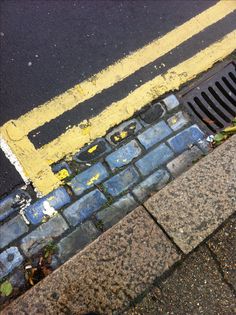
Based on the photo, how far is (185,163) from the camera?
2.53m

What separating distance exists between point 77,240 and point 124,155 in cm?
63

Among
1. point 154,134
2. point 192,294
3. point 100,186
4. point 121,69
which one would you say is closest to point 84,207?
point 100,186

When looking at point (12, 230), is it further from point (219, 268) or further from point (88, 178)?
point (219, 268)

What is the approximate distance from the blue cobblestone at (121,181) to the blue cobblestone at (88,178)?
56 mm

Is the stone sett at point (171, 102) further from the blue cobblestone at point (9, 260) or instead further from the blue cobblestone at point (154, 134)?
the blue cobblestone at point (9, 260)

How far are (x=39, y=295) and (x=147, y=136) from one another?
1197mm

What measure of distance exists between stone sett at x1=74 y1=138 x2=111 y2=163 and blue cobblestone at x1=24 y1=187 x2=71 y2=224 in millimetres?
236

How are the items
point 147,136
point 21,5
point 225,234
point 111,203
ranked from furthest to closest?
point 21,5
point 147,136
point 111,203
point 225,234

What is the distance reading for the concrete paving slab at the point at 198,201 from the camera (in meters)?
2.22

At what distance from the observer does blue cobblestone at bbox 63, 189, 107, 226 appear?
2387mm

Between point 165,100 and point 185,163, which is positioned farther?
point 165,100

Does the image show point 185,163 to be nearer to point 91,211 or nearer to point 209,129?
point 209,129

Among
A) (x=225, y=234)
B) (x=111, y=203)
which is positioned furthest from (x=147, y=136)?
(x=225, y=234)

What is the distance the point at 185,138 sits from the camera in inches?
103
